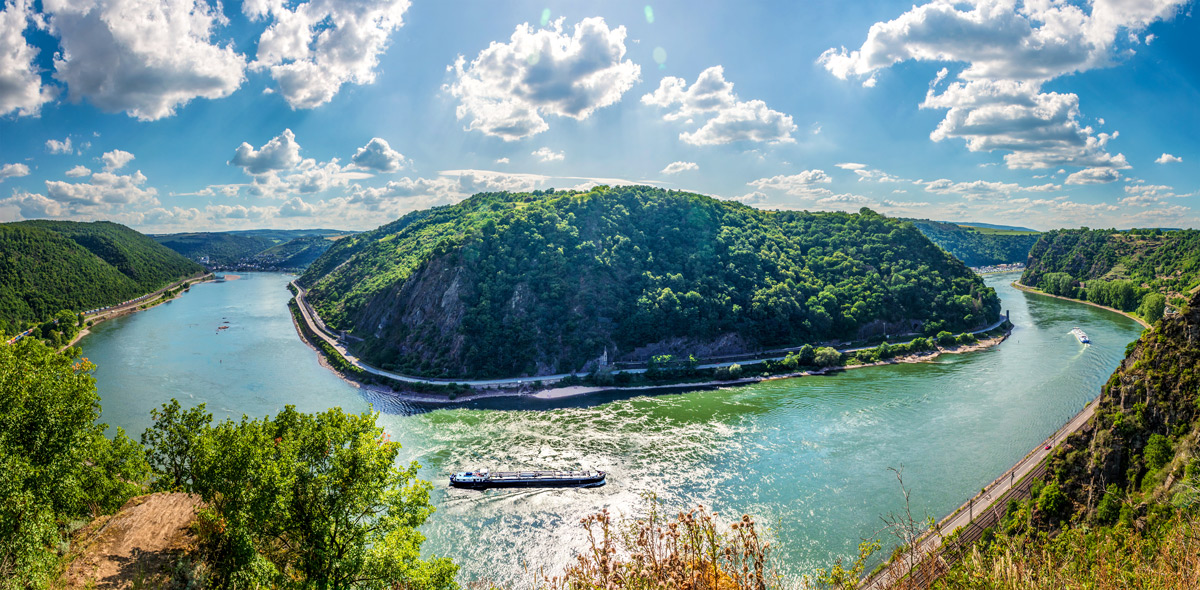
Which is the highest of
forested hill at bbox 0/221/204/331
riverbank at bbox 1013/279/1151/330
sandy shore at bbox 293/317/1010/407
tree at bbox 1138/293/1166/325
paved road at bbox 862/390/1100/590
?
forested hill at bbox 0/221/204/331

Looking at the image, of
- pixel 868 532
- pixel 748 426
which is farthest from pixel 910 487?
pixel 748 426

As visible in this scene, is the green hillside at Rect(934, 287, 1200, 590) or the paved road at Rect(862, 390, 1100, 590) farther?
the paved road at Rect(862, 390, 1100, 590)

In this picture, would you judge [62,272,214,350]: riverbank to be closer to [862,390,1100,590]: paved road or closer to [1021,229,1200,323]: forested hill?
[862,390,1100,590]: paved road

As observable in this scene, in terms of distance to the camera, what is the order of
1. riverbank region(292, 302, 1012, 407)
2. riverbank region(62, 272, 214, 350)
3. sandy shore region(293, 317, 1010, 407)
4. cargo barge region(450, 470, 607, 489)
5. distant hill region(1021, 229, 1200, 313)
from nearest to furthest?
cargo barge region(450, 470, 607, 489), sandy shore region(293, 317, 1010, 407), riverbank region(292, 302, 1012, 407), riverbank region(62, 272, 214, 350), distant hill region(1021, 229, 1200, 313)

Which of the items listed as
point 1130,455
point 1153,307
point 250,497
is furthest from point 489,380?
point 1153,307

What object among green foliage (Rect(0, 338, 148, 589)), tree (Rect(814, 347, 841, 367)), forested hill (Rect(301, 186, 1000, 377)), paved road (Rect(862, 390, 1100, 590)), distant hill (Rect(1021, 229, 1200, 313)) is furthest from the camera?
distant hill (Rect(1021, 229, 1200, 313))

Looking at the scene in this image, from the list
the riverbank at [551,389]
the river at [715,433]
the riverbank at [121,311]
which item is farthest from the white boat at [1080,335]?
the riverbank at [121,311]

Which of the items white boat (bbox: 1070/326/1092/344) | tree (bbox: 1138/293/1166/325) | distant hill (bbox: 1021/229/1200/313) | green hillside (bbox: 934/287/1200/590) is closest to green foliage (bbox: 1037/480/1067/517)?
green hillside (bbox: 934/287/1200/590)

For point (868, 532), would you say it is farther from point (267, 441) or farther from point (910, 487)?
point (267, 441)
